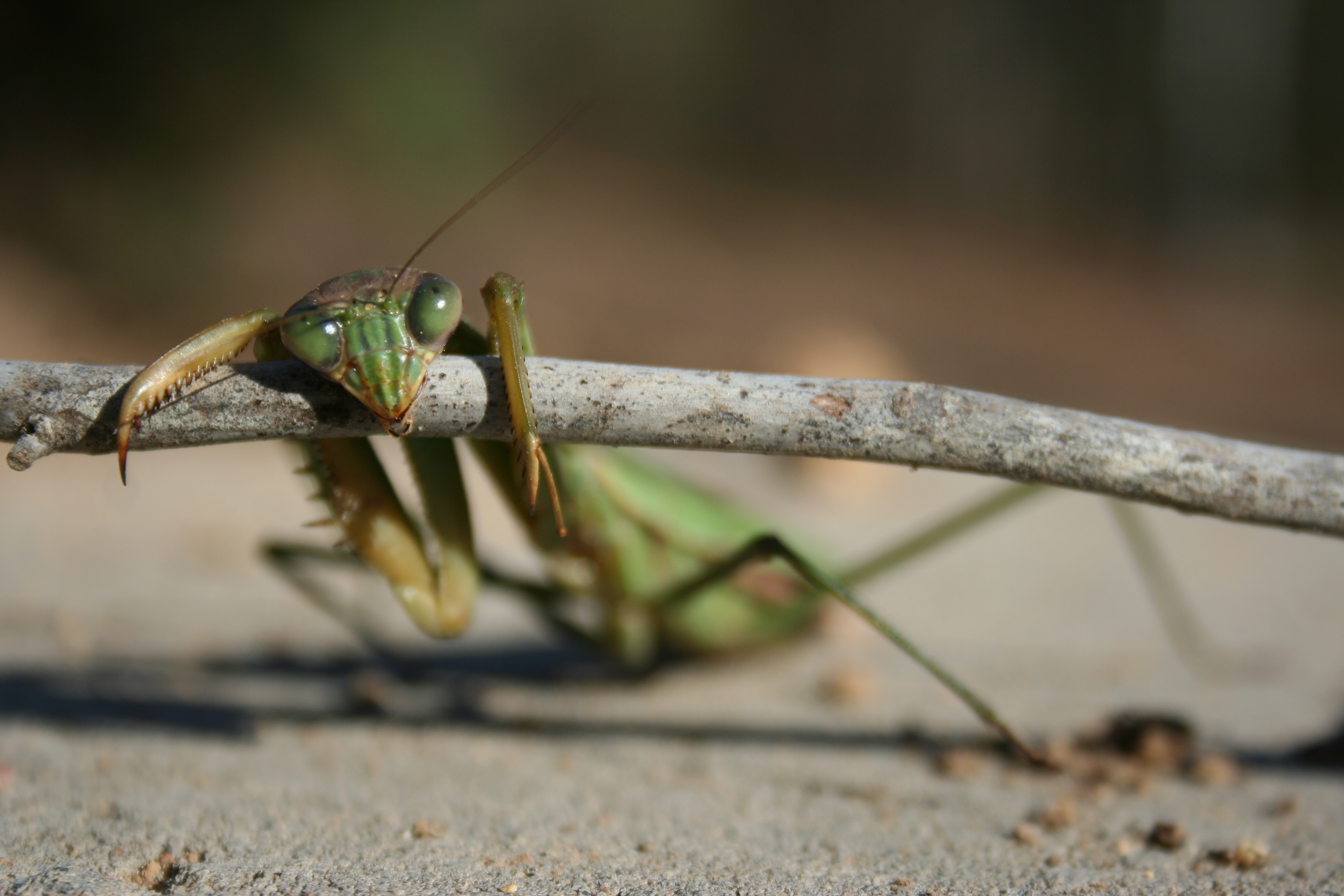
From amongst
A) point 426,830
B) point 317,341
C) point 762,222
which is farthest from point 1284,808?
point 762,222

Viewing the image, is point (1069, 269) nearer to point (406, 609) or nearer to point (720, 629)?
point (720, 629)

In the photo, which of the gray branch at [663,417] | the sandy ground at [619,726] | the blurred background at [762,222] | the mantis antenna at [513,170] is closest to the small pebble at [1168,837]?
the sandy ground at [619,726]

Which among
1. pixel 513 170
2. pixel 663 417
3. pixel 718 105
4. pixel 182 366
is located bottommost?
pixel 182 366

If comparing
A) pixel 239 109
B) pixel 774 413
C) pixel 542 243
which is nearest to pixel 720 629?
pixel 774 413

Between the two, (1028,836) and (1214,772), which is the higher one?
(1214,772)

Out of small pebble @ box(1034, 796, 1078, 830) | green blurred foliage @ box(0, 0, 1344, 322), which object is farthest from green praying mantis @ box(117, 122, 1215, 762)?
green blurred foliage @ box(0, 0, 1344, 322)

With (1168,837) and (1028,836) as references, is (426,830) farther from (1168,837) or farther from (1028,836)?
(1168,837)

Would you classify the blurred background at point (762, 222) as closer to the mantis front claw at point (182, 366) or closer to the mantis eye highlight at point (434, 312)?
the mantis front claw at point (182, 366)
